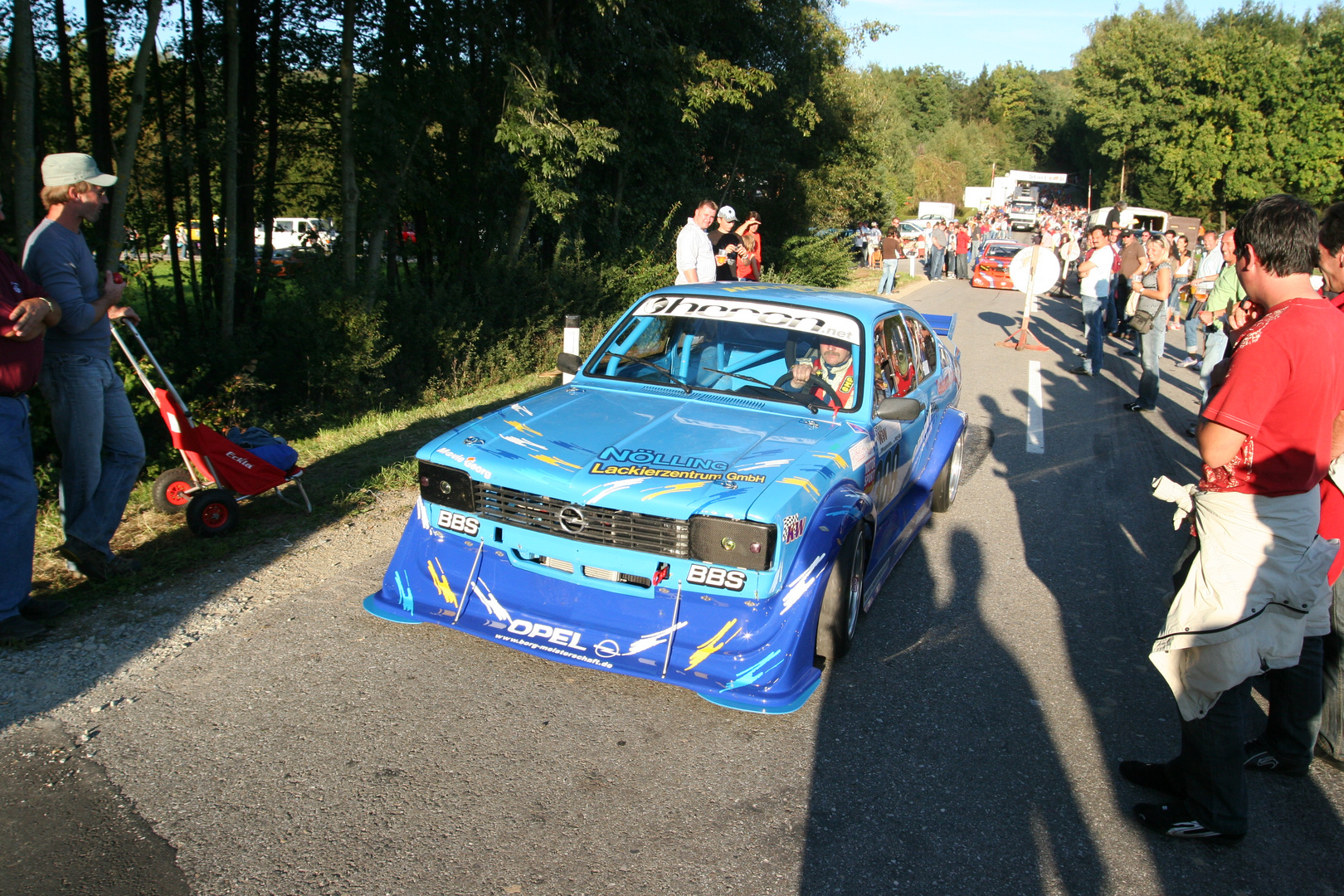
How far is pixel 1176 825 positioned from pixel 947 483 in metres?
3.60

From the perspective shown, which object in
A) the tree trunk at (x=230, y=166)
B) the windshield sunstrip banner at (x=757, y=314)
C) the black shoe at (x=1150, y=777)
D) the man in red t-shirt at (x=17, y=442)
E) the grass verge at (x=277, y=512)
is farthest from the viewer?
the tree trunk at (x=230, y=166)

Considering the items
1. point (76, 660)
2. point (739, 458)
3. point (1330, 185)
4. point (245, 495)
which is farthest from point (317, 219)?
point (1330, 185)

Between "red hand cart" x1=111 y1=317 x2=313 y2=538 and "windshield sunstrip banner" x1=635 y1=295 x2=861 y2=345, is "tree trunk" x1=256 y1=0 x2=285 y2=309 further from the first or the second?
"windshield sunstrip banner" x1=635 y1=295 x2=861 y2=345

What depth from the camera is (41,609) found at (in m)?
4.10

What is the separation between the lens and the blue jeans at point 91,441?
4336mm

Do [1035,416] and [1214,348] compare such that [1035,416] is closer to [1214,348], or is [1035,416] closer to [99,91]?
[1214,348]

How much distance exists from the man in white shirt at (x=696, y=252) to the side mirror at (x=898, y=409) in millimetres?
4903

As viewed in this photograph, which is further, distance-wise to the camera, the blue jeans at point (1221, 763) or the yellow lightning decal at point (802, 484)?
the yellow lightning decal at point (802, 484)

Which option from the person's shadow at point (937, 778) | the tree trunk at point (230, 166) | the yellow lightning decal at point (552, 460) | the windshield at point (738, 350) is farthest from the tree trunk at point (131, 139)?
the person's shadow at point (937, 778)

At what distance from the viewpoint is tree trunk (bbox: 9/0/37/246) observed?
21.4 feet

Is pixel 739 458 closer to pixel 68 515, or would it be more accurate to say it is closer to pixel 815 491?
pixel 815 491

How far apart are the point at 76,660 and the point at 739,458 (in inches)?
118

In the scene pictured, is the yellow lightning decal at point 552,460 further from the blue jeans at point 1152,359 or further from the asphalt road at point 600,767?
the blue jeans at point 1152,359

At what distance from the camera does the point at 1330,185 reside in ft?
151
